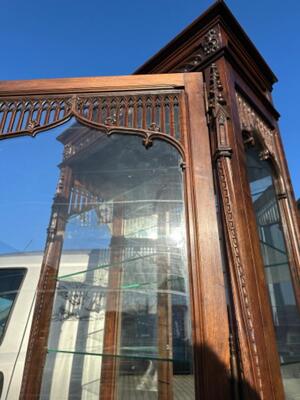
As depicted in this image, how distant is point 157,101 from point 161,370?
0.83 meters

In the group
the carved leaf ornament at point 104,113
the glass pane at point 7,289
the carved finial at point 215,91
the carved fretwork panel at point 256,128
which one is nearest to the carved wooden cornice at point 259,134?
the carved fretwork panel at point 256,128

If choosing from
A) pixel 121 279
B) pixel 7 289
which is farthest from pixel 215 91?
pixel 7 289

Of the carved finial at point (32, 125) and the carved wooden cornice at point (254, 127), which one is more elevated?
the carved wooden cornice at point (254, 127)

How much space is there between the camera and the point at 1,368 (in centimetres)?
97

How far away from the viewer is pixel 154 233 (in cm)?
95

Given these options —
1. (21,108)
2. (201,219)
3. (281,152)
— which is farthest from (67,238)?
(281,152)

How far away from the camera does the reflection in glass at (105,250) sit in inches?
32.6

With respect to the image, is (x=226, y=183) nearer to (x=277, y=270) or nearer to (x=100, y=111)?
(x=277, y=270)

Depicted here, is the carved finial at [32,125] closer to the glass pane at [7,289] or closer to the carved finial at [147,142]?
the carved finial at [147,142]

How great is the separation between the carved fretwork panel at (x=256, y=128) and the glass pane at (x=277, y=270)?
0.18 feet

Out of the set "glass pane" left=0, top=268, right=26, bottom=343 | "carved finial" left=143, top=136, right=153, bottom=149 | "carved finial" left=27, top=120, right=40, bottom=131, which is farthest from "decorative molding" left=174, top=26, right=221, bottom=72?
"glass pane" left=0, top=268, right=26, bottom=343

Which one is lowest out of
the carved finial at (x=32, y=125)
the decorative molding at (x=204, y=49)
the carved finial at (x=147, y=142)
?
the carved finial at (x=147, y=142)

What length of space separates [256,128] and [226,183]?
0.44m

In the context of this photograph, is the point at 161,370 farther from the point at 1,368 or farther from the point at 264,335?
the point at 1,368
